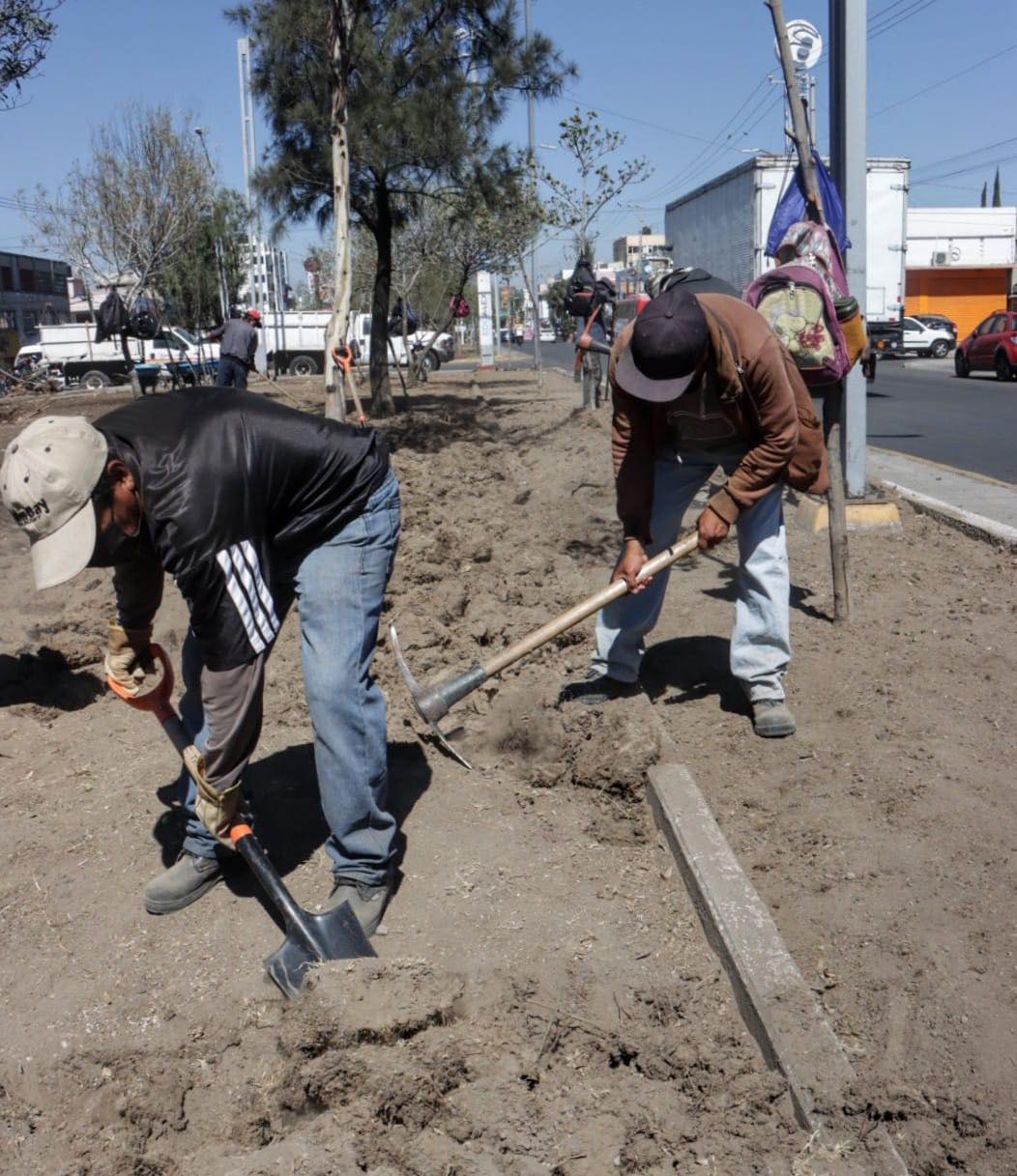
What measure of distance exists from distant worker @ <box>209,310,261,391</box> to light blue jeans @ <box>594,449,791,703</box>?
1189 cm

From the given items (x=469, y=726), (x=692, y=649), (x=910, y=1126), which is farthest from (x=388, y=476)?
(x=692, y=649)

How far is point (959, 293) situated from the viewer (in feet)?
177

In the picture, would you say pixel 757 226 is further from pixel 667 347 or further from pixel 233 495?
pixel 233 495

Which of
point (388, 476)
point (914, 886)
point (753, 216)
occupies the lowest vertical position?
point (914, 886)

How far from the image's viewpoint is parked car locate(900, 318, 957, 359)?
126ft

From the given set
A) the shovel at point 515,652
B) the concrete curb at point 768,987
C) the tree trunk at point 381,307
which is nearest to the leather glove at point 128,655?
the shovel at point 515,652

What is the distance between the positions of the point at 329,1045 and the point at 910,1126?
1.28 metres

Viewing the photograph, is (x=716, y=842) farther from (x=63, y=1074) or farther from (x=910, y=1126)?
(x=63, y=1074)

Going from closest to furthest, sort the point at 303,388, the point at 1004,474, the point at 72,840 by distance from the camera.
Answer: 1. the point at 72,840
2. the point at 1004,474
3. the point at 303,388

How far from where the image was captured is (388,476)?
345 centimetres

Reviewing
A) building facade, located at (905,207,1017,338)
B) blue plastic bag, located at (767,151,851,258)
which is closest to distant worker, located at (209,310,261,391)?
blue plastic bag, located at (767,151,851,258)

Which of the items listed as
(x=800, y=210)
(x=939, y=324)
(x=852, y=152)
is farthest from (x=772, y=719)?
(x=939, y=324)

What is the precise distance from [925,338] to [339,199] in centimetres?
3224

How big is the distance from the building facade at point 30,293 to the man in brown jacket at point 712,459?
5529 centimetres
